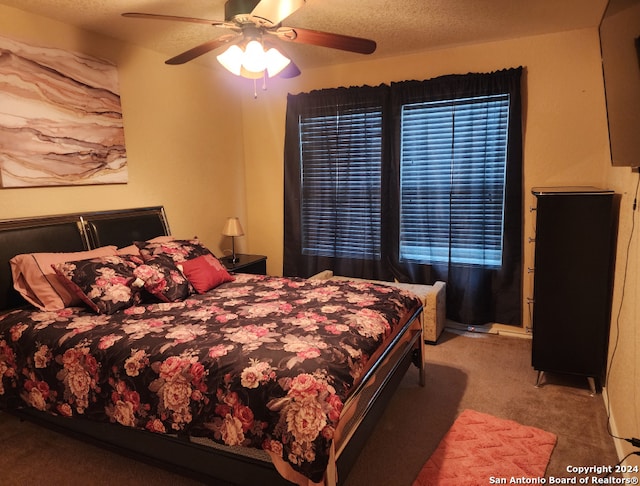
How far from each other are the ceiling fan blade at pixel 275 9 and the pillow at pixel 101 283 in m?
1.73

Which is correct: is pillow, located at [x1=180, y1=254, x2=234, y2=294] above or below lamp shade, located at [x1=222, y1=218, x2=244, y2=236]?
below

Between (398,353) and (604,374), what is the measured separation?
1.37 m

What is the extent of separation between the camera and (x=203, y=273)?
3.06 meters

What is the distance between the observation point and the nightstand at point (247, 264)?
410 cm

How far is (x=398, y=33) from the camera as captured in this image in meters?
3.38

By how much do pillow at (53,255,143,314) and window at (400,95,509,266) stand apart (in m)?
2.52

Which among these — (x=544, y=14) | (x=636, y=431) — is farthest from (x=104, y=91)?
(x=636, y=431)

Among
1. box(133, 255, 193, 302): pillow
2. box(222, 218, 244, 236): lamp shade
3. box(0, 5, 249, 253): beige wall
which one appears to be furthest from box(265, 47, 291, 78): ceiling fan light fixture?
box(222, 218, 244, 236): lamp shade

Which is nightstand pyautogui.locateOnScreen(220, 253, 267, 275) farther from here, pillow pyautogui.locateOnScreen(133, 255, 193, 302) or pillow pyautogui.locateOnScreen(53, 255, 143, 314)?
pillow pyautogui.locateOnScreen(53, 255, 143, 314)

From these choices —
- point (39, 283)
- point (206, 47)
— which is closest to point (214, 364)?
point (39, 283)

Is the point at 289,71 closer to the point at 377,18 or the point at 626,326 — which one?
the point at 377,18

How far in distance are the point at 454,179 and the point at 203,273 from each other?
91.3 inches

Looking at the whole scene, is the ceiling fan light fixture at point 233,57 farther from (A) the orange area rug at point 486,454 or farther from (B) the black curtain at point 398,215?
(A) the orange area rug at point 486,454

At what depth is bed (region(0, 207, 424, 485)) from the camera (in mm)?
1692
